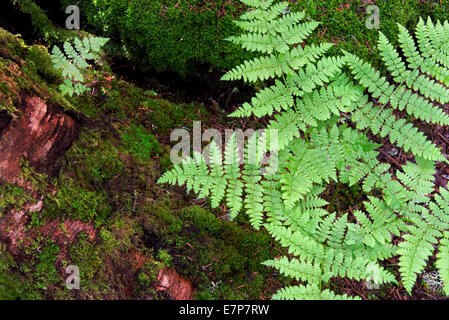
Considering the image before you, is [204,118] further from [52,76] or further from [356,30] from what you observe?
[356,30]

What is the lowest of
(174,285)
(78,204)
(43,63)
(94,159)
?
(174,285)

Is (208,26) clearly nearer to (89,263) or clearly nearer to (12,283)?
(89,263)

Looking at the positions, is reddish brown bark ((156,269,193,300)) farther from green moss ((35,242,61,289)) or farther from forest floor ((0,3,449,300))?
green moss ((35,242,61,289))

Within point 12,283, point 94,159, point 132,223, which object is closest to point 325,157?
point 132,223

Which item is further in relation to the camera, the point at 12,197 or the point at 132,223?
the point at 132,223

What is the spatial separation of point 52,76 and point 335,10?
3285 mm

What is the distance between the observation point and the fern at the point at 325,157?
3.46 meters

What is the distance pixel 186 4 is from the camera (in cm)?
385

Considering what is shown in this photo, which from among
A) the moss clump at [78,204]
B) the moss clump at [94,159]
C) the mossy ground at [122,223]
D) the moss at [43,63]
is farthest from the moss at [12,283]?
the moss at [43,63]

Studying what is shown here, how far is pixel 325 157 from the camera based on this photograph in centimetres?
372

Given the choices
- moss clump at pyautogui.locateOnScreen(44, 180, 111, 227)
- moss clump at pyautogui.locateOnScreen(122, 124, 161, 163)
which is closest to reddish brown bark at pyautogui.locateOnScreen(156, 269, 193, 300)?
moss clump at pyautogui.locateOnScreen(44, 180, 111, 227)

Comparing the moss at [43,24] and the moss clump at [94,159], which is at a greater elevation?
the moss at [43,24]

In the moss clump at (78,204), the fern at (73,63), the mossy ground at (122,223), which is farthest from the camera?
the fern at (73,63)

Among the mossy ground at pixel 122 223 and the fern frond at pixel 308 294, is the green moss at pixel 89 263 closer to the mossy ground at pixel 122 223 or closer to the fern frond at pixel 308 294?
the mossy ground at pixel 122 223
